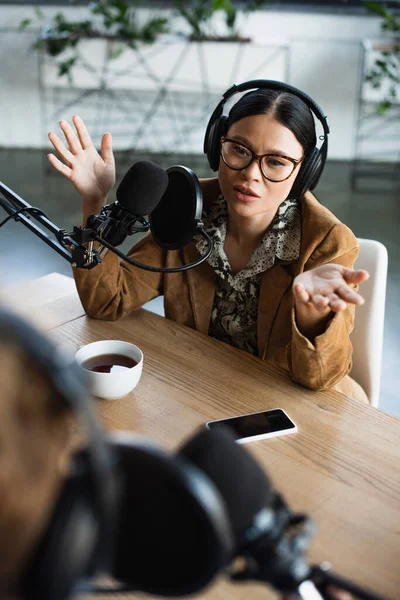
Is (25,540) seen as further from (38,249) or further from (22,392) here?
(38,249)

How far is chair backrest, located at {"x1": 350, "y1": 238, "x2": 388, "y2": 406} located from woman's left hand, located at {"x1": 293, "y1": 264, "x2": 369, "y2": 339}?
0.32 metres

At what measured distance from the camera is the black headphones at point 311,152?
1.26 meters

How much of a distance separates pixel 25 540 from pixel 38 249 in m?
3.22

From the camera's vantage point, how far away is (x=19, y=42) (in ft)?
16.1

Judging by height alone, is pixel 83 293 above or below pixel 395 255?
above

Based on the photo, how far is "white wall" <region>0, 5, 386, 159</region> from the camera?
189 inches

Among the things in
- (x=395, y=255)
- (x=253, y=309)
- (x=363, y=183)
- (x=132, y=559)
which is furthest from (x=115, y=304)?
(x=363, y=183)

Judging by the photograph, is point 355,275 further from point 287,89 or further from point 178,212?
point 287,89

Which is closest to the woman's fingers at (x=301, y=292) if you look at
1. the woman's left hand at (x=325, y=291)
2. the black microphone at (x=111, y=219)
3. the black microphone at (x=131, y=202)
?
the woman's left hand at (x=325, y=291)

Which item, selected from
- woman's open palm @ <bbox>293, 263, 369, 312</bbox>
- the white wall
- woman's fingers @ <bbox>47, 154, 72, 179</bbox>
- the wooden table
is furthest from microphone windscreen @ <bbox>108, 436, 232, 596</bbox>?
the white wall

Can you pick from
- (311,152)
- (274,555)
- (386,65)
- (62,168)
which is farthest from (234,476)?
(386,65)

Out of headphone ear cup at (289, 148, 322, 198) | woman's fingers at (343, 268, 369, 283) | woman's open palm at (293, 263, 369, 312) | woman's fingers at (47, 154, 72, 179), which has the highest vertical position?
woman's fingers at (47, 154, 72, 179)

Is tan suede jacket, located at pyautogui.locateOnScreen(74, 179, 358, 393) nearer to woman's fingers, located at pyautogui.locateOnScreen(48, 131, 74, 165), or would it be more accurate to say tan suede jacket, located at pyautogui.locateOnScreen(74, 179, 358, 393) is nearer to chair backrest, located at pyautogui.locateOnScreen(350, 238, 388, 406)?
chair backrest, located at pyautogui.locateOnScreen(350, 238, 388, 406)

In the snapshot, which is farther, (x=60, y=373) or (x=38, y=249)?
(x=38, y=249)
